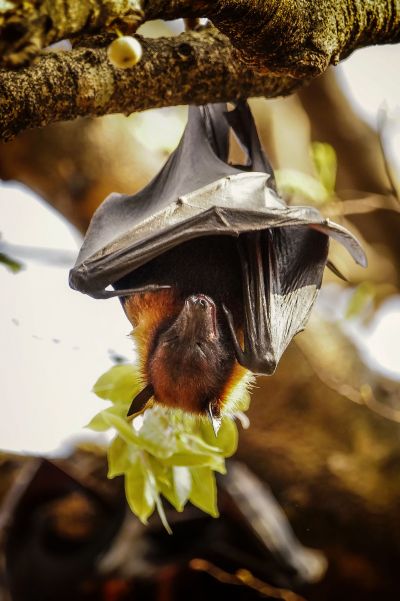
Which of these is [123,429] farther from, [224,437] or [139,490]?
[224,437]

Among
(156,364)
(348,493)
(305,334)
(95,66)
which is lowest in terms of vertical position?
(348,493)

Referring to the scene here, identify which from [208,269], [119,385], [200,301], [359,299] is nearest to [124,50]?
[200,301]

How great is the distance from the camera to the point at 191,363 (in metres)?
2.48

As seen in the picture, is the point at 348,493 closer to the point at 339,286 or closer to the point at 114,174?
the point at 339,286

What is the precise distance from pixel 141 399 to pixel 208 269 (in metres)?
0.55

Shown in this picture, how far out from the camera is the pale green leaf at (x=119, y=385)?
→ 2.61 m

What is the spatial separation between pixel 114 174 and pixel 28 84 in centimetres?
184

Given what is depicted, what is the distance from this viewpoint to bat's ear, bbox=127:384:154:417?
2.47 m

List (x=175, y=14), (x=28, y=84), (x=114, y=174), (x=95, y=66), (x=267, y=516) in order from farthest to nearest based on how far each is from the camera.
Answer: (x=267, y=516) < (x=114, y=174) < (x=95, y=66) < (x=28, y=84) < (x=175, y=14)

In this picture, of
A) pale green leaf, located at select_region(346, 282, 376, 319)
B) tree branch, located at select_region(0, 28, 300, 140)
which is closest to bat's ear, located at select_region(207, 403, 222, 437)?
tree branch, located at select_region(0, 28, 300, 140)

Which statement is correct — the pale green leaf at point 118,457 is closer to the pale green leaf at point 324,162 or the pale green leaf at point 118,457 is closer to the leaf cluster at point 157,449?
the leaf cluster at point 157,449

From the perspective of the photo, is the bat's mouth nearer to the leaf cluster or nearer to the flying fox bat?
the flying fox bat

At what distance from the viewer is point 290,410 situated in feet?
13.1

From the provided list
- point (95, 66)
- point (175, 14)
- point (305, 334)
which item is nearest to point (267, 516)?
point (305, 334)
